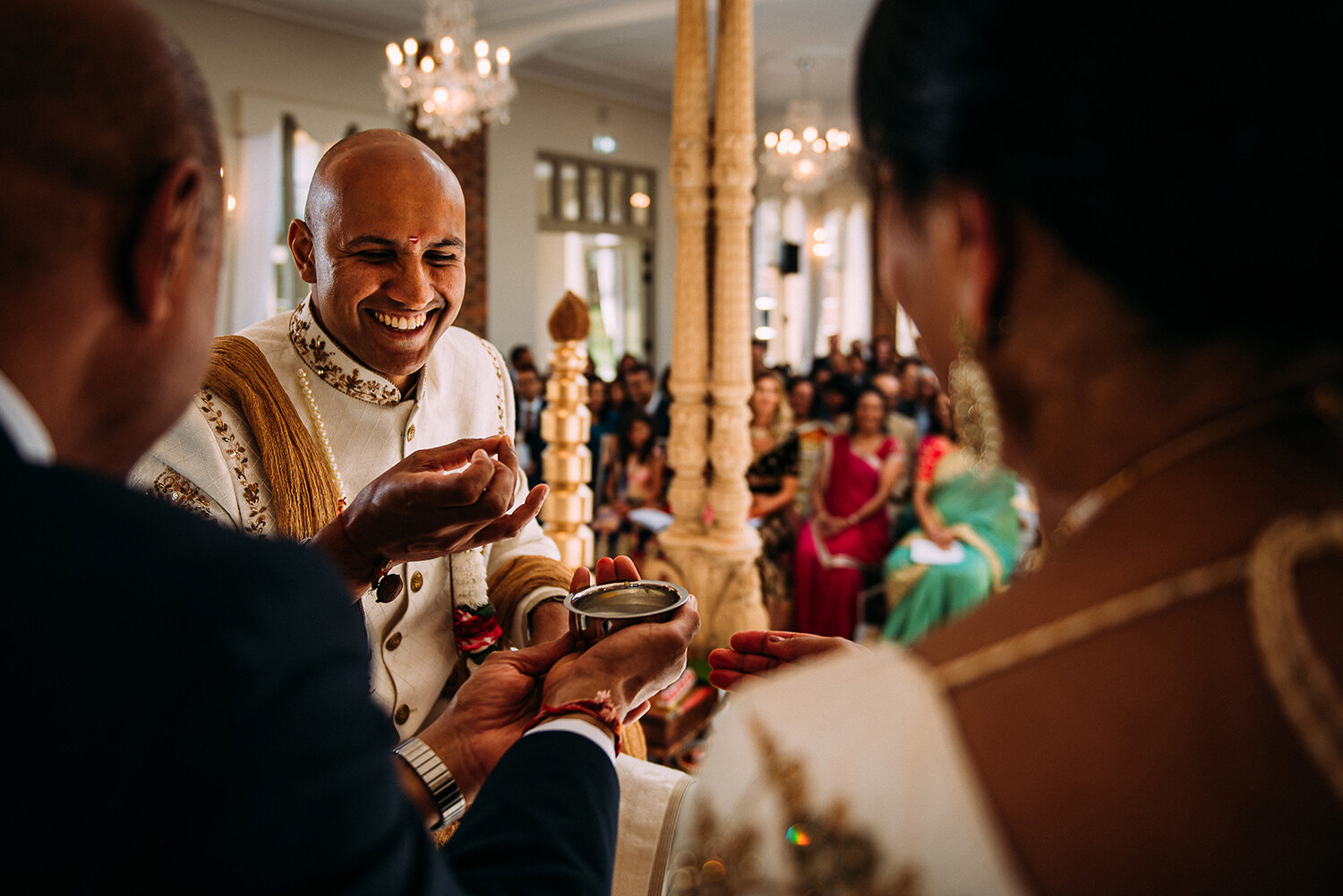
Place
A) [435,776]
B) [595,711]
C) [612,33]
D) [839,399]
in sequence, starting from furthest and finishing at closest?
1. [612,33]
2. [839,399]
3. [435,776]
4. [595,711]

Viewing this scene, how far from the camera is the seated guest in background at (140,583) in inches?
19.5

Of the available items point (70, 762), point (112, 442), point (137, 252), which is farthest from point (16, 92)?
point (70, 762)

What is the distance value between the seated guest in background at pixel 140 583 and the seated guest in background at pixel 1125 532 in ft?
0.82

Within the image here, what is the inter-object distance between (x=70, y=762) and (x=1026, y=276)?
0.64m

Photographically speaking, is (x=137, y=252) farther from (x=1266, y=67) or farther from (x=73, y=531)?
(x=1266, y=67)

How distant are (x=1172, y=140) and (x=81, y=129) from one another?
25.9 inches

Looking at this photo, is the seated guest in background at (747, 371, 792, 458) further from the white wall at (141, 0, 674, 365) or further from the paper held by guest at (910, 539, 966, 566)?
the white wall at (141, 0, 674, 365)

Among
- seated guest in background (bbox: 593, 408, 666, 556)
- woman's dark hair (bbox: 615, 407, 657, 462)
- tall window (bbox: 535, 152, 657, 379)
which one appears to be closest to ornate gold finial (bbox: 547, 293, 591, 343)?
seated guest in background (bbox: 593, 408, 666, 556)

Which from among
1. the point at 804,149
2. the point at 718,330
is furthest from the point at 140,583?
the point at 804,149

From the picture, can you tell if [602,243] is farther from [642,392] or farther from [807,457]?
[807,457]

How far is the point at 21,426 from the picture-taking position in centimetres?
56

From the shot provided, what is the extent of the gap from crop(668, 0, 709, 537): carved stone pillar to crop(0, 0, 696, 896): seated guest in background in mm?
3458

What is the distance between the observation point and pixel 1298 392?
1.75 ft

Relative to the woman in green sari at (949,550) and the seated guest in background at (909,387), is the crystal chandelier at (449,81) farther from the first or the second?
the woman in green sari at (949,550)
